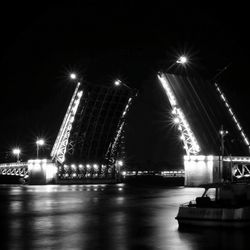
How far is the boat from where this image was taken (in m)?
21.7

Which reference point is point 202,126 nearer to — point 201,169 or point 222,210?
point 201,169

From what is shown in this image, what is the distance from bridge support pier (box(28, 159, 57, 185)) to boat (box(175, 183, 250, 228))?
5296 centimetres

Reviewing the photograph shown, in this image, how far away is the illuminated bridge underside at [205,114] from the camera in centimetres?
6625

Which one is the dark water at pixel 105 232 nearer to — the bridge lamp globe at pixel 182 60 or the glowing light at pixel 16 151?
the bridge lamp globe at pixel 182 60

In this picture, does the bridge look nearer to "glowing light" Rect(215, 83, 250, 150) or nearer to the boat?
"glowing light" Rect(215, 83, 250, 150)

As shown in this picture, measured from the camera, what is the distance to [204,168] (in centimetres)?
6531

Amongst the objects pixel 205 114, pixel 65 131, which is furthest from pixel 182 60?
pixel 65 131

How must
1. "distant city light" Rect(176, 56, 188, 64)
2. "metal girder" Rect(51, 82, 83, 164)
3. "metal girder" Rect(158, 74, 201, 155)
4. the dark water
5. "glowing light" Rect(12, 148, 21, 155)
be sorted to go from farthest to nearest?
1. "glowing light" Rect(12, 148, 21, 155)
2. "metal girder" Rect(51, 82, 83, 164)
3. "metal girder" Rect(158, 74, 201, 155)
4. "distant city light" Rect(176, 56, 188, 64)
5. the dark water

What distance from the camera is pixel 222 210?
71.5 feet

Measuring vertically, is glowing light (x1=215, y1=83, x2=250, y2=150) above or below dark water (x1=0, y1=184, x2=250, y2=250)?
above

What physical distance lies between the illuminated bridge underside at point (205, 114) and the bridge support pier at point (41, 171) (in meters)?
18.5

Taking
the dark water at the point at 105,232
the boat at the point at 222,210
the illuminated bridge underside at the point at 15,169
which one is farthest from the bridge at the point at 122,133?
the boat at the point at 222,210

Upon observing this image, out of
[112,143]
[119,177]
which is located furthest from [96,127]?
[119,177]

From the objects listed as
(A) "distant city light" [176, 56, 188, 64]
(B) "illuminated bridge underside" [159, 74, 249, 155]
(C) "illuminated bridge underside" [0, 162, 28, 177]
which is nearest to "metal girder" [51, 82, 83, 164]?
(C) "illuminated bridge underside" [0, 162, 28, 177]
